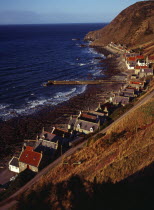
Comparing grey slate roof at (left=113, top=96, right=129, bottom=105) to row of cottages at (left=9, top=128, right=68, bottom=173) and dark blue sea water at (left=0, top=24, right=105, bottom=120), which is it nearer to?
dark blue sea water at (left=0, top=24, right=105, bottom=120)

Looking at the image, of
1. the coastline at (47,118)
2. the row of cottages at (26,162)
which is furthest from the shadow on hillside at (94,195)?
the coastline at (47,118)

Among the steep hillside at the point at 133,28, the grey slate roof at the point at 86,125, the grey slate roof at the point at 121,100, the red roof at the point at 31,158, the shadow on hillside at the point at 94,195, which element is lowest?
the shadow on hillside at the point at 94,195

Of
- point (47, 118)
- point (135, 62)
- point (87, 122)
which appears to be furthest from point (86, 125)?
point (135, 62)

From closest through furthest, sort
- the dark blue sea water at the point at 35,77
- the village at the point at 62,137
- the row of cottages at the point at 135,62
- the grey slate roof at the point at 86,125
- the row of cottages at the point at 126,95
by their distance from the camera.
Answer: the village at the point at 62,137 → the grey slate roof at the point at 86,125 → the row of cottages at the point at 126,95 → the dark blue sea water at the point at 35,77 → the row of cottages at the point at 135,62

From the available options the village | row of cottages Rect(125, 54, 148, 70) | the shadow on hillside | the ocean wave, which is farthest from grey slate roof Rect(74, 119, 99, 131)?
row of cottages Rect(125, 54, 148, 70)

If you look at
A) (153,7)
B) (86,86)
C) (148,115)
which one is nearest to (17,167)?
(148,115)

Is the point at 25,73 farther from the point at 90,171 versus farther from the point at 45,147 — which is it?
the point at 90,171

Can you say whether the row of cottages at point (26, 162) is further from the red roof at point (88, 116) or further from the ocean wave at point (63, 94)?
the ocean wave at point (63, 94)
